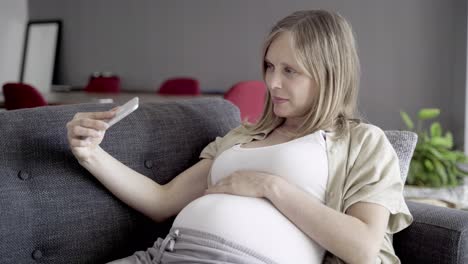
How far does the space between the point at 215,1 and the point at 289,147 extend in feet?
14.8

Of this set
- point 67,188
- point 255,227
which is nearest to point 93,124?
point 67,188

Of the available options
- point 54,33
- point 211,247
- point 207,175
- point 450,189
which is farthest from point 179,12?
point 211,247

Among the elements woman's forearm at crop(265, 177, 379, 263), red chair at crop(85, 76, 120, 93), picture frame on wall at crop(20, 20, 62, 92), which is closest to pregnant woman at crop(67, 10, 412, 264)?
woman's forearm at crop(265, 177, 379, 263)

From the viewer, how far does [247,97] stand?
3.74 metres

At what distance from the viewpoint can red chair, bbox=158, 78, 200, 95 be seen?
503cm

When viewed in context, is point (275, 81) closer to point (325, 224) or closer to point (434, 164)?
point (325, 224)

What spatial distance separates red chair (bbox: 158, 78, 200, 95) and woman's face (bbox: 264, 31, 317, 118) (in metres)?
3.63

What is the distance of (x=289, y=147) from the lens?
52.6 inches

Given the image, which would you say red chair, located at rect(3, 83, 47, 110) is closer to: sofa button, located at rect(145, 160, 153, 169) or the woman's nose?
sofa button, located at rect(145, 160, 153, 169)

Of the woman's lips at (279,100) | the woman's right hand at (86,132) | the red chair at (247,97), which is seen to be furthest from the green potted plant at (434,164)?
the woman's right hand at (86,132)

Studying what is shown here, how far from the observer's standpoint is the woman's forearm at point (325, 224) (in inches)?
47.4

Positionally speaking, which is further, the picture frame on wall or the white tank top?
the picture frame on wall

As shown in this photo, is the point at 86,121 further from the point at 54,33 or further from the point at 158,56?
the point at 54,33

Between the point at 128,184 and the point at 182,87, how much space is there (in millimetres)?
3718
